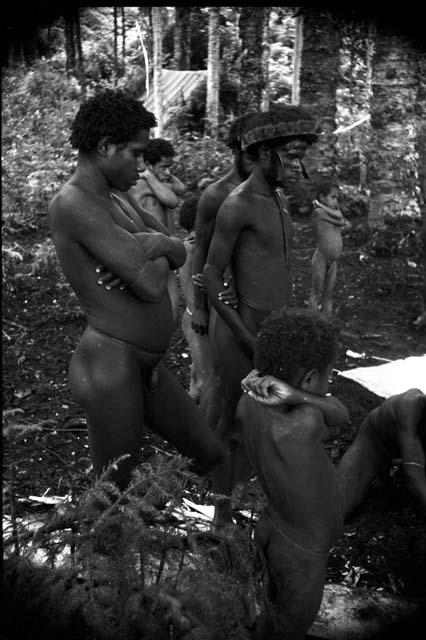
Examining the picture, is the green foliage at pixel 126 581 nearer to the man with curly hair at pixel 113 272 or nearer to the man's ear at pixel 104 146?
the man with curly hair at pixel 113 272

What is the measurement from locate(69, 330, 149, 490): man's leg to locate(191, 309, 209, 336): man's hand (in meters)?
1.32

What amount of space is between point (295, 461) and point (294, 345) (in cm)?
40

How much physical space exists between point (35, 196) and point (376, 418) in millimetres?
8350

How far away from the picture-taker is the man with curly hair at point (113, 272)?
10.9 ft

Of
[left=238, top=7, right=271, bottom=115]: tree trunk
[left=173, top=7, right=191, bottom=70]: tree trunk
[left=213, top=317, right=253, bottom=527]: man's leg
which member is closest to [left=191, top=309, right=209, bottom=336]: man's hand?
[left=213, top=317, right=253, bottom=527]: man's leg

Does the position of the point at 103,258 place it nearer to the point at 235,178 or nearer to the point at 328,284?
the point at 235,178

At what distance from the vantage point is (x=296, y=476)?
3006 mm

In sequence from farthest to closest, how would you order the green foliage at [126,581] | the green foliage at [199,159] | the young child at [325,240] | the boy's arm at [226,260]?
the green foliage at [199,159], the young child at [325,240], the boy's arm at [226,260], the green foliage at [126,581]

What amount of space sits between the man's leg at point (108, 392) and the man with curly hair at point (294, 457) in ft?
1.74

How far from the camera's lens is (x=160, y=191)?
6203 mm

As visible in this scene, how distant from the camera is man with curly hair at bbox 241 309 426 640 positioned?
2996mm

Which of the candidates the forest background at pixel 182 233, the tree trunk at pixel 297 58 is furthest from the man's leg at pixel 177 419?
the tree trunk at pixel 297 58

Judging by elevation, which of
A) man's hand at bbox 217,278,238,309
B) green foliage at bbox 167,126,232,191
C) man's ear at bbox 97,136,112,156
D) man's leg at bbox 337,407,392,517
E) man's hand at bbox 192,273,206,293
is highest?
man's ear at bbox 97,136,112,156

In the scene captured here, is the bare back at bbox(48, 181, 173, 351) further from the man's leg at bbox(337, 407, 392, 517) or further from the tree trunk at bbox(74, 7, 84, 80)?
the tree trunk at bbox(74, 7, 84, 80)
